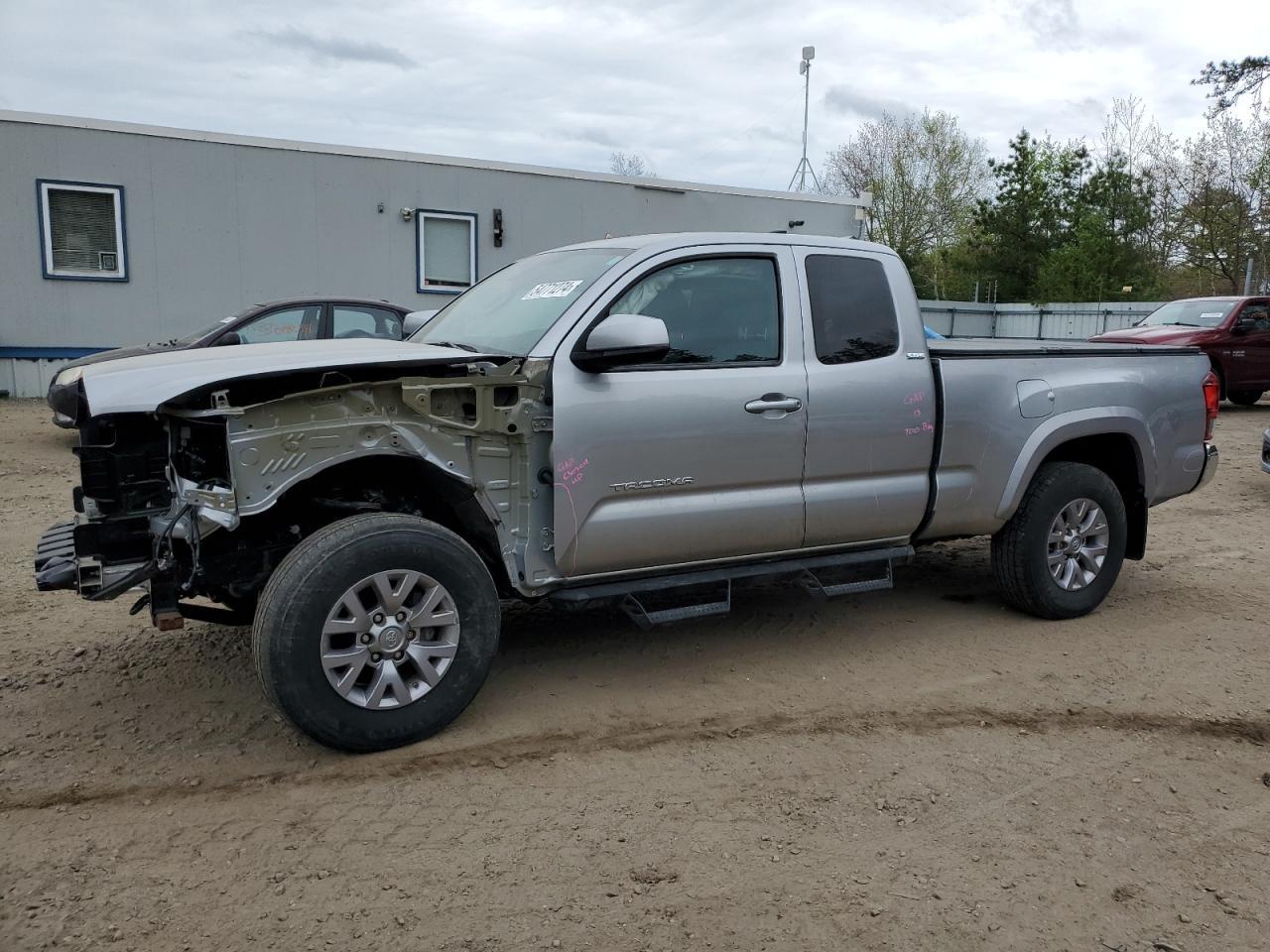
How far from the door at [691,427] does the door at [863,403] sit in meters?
0.12

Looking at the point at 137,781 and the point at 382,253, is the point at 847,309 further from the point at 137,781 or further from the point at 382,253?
the point at 382,253

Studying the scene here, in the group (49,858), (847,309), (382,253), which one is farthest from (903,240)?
(49,858)

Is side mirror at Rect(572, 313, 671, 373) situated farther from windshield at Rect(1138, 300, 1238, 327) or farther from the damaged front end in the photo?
windshield at Rect(1138, 300, 1238, 327)

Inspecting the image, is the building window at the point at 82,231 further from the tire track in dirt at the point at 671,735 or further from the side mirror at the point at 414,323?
the tire track in dirt at the point at 671,735

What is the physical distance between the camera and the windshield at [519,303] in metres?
4.35

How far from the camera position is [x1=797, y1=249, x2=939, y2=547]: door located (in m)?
4.65

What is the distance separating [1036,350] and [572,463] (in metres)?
2.70

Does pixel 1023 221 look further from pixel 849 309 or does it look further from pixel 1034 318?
pixel 849 309

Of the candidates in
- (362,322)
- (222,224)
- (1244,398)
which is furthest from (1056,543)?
(1244,398)

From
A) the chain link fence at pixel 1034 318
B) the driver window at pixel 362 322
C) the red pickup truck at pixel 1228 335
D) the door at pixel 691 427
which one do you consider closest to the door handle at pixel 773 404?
the door at pixel 691 427

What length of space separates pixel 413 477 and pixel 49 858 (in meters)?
1.81

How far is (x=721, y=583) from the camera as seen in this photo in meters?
4.66

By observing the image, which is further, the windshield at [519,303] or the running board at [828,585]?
the running board at [828,585]

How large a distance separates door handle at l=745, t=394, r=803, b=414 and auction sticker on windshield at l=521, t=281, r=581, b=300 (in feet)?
2.97
